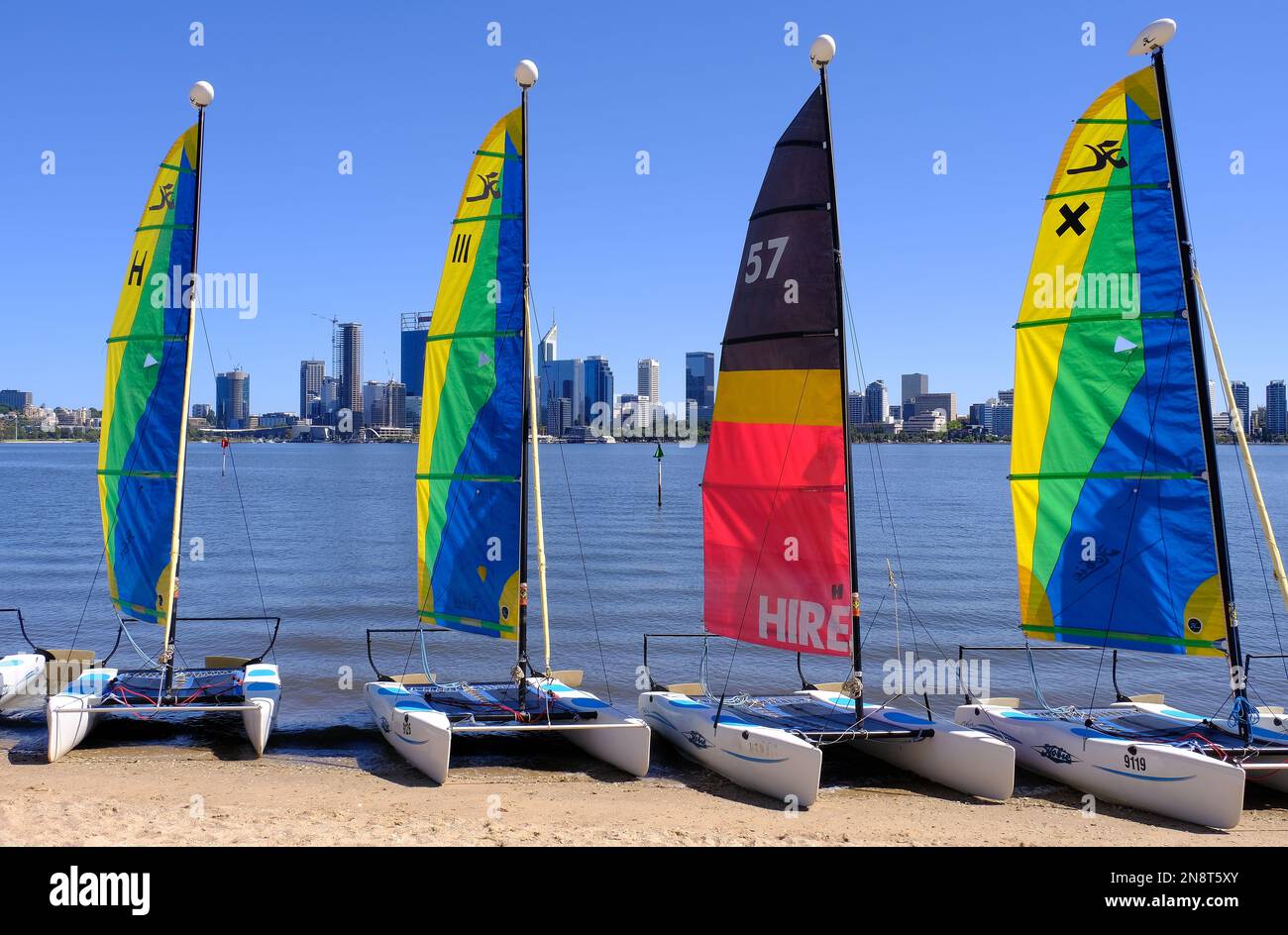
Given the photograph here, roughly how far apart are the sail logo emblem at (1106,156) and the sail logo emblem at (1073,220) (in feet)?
1.62

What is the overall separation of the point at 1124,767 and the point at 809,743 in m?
3.73

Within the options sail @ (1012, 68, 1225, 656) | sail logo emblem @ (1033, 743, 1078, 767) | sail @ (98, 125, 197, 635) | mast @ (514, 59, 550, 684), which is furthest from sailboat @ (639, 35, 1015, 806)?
sail @ (98, 125, 197, 635)

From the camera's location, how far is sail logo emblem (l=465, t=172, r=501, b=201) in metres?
14.9

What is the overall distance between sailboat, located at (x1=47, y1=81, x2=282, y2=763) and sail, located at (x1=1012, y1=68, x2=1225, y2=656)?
11.3 m

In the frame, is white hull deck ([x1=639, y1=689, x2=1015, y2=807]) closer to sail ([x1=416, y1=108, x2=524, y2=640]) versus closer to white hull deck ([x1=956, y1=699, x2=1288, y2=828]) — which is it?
white hull deck ([x1=956, y1=699, x2=1288, y2=828])

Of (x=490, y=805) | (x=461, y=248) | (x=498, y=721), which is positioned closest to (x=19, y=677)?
(x=498, y=721)

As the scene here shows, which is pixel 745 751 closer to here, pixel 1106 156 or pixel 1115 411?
pixel 1115 411

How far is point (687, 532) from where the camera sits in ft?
168

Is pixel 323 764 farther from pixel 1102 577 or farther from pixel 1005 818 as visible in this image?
pixel 1102 577

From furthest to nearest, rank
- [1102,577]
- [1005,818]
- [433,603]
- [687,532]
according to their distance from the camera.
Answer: [687,532] → [433,603] → [1102,577] → [1005,818]
